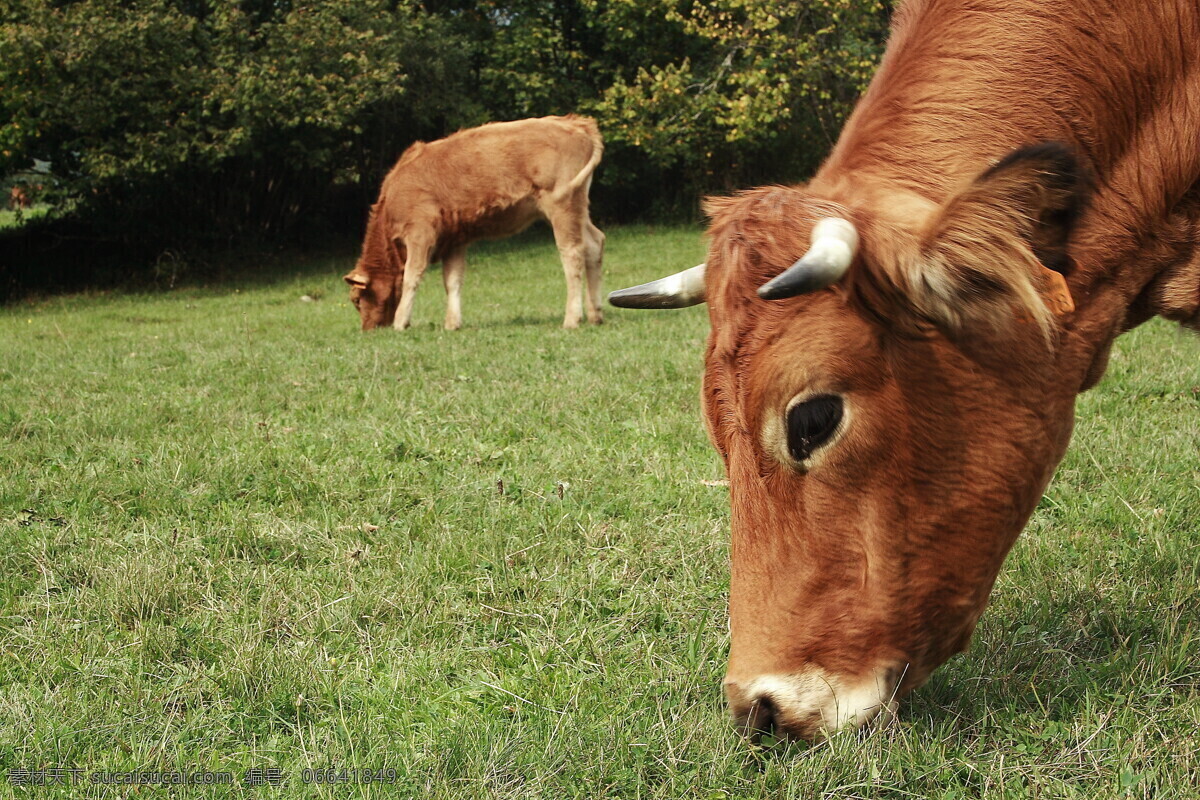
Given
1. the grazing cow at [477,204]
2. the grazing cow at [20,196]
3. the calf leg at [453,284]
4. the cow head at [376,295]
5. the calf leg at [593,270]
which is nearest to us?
the calf leg at [593,270]

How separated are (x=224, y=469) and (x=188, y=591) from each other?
1476 mm

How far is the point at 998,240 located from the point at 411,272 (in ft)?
36.9

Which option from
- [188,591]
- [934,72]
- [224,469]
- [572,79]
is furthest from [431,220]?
[572,79]

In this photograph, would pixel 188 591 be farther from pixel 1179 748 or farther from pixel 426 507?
pixel 1179 748

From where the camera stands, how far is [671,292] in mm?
2484

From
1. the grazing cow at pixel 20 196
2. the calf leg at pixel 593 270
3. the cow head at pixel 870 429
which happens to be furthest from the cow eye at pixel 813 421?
the grazing cow at pixel 20 196

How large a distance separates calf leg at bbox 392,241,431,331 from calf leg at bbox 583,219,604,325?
2.05 m

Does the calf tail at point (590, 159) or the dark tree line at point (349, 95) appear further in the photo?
the dark tree line at point (349, 95)

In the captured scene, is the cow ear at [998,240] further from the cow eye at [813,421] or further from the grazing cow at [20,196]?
the grazing cow at [20,196]

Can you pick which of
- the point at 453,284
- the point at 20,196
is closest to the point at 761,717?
the point at 453,284

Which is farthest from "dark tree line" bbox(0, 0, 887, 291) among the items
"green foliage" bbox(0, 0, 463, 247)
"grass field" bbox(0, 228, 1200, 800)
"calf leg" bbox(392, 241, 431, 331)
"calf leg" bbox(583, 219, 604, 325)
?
"grass field" bbox(0, 228, 1200, 800)

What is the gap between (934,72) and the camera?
2.48 metres

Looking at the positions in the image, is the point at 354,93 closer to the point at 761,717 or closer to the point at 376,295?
the point at 376,295

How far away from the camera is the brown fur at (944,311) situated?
210 cm
